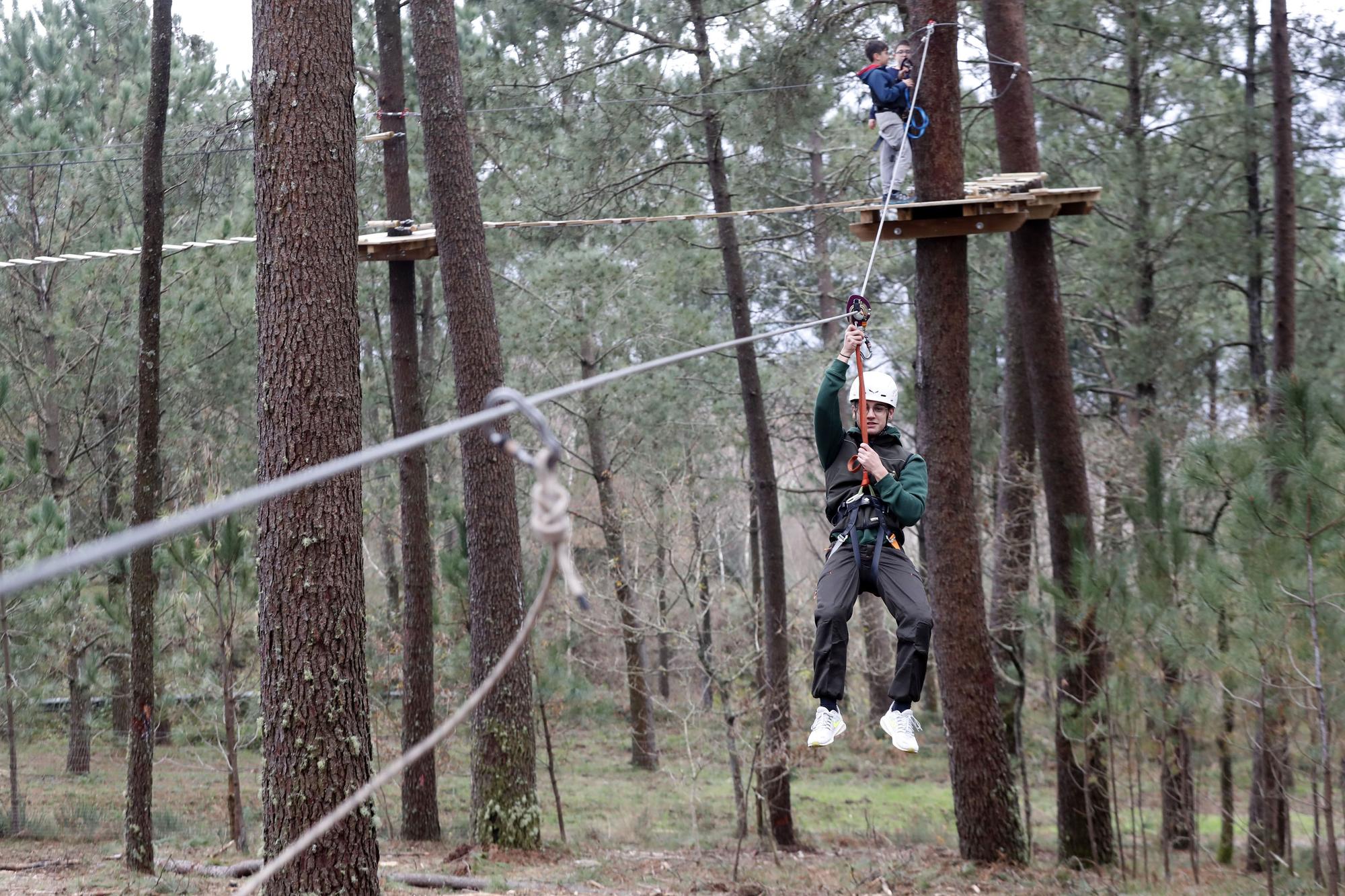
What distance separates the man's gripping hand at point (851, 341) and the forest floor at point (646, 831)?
5.24 metres

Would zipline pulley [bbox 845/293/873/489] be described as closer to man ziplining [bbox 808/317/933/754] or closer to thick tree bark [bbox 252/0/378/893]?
man ziplining [bbox 808/317/933/754]

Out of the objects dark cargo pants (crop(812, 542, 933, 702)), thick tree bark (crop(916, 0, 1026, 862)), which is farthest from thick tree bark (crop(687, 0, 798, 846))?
dark cargo pants (crop(812, 542, 933, 702))

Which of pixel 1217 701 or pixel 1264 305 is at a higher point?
pixel 1264 305

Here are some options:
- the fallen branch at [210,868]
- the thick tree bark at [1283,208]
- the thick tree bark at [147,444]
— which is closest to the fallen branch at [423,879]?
the fallen branch at [210,868]

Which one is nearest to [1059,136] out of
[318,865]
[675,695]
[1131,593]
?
[1131,593]

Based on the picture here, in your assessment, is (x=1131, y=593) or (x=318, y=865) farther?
(x=1131, y=593)

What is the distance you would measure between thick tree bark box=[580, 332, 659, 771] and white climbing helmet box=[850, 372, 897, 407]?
12159 mm

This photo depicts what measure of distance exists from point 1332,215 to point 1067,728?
21.1 ft

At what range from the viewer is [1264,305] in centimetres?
1708

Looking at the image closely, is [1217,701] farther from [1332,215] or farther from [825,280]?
[825,280]

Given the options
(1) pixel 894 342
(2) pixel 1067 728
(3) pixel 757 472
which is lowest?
(2) pixel 1067 728

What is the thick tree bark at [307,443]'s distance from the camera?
5336mm

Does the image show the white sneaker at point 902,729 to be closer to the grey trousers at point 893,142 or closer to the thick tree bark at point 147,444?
the grey trousers at point 893,142

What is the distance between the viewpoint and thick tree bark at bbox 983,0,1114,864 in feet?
31.6
